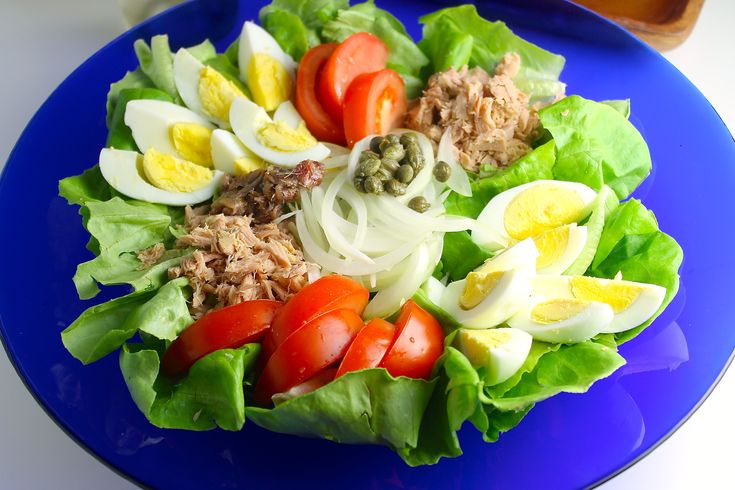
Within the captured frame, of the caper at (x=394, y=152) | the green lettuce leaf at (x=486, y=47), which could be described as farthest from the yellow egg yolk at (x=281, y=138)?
the green lettuce leaf at (x=486, y=47)

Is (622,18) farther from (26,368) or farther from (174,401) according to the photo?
(26,368)

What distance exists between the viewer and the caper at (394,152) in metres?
3.10

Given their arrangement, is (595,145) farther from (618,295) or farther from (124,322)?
(124,322)

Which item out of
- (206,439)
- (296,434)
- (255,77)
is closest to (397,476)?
(296,434)

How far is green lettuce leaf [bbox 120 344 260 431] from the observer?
2.39 meters

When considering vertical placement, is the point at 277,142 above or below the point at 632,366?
above

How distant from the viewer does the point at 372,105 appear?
3.29 m

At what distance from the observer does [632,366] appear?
9.13ft

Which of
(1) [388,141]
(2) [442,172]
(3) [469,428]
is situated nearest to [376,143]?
(1) [388,141]

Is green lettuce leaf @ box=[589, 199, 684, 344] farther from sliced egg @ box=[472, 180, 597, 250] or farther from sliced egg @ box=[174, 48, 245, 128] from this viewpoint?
sliced egg @ box=[174, 48, 245, 128]

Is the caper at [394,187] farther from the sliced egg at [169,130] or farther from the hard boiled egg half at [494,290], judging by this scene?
the sliced egg at [169,130]

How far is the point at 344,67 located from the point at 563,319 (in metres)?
1.58

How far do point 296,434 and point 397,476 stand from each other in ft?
1.23

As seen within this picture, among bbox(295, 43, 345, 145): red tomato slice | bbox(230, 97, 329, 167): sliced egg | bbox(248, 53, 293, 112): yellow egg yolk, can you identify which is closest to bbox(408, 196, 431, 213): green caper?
bbox(230, 97, 329, 167): sliced egg
